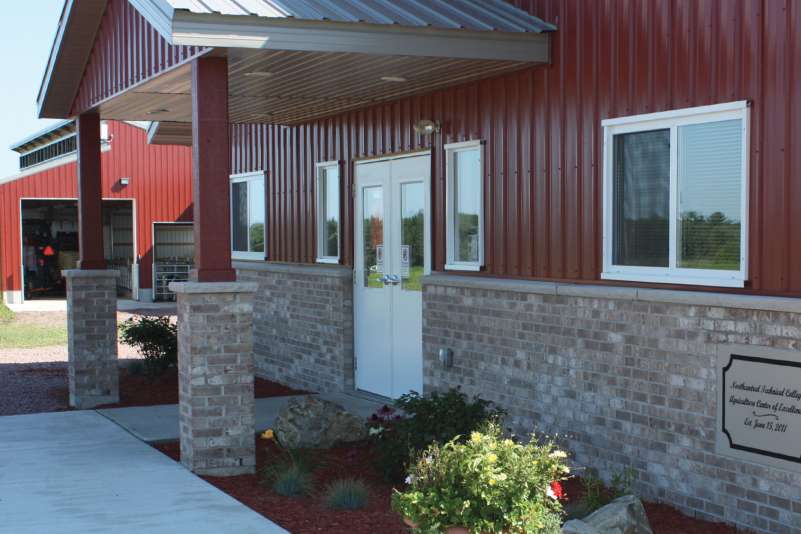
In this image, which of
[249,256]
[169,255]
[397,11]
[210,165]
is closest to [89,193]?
[249,256]

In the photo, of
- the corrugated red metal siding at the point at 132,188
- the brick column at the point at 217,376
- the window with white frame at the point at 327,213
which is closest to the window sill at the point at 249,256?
the window with white frame at the point at 327,213

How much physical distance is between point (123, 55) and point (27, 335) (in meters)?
12.7

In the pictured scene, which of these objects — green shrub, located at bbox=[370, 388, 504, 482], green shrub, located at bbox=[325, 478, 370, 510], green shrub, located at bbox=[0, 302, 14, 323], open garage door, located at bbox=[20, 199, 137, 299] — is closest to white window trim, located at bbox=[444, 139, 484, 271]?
green shrub, located at bbox=[370, 388, 504, 482]

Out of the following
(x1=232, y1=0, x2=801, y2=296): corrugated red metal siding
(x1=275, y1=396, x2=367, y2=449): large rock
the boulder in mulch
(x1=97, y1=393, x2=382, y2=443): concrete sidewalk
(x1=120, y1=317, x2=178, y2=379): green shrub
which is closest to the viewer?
the boulder in mulch

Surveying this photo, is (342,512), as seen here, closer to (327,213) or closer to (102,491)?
(102,491)

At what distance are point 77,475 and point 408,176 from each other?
4.92 m

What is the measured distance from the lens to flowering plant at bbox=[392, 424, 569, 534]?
17.4ft

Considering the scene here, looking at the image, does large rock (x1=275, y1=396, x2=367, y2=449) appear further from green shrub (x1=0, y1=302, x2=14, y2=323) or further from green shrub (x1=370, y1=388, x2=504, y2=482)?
green shrub (x1=0, y1=302, x2=14, y2=323)

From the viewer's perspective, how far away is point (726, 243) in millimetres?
6969

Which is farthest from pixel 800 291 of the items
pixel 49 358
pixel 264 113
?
pixel 49 358

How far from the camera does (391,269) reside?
38.3 feet

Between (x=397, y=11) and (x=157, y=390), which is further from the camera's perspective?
(x=157, y=390)

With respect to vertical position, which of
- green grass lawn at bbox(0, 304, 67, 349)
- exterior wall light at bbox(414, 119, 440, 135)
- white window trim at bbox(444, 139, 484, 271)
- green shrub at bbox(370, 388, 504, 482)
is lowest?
green grass lawn at bbox(0, 304, 67, 349)

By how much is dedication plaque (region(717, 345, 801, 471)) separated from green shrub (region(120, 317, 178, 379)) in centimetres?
905
